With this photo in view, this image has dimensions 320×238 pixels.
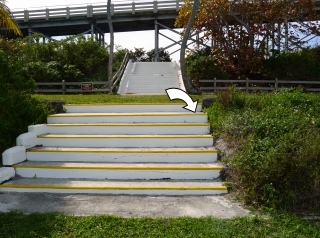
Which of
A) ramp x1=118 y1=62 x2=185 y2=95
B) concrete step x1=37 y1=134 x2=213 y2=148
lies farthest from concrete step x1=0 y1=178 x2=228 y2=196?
ramp x1=118 y1=62 x2=185 y2=95

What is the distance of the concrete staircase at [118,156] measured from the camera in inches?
166

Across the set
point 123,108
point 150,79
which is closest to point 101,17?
point 150,79

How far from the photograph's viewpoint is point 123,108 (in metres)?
6.58

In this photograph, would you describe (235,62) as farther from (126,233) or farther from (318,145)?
(126,233)

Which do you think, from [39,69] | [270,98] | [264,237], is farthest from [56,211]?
[39,69]

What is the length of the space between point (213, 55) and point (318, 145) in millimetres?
11556

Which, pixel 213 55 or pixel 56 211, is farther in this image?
pixel 213 55

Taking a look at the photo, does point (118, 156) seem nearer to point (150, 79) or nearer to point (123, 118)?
point (123, 118)

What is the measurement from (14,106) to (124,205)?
3161mm

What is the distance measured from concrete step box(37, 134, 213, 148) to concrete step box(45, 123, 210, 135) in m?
0.28

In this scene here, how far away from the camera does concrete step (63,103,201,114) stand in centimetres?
650

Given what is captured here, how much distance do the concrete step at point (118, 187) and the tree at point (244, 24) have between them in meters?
10.9

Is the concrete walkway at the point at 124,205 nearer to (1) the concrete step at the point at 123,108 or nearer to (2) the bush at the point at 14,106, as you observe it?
(2) the bush at the point at 14,106

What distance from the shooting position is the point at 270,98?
19.8ft
